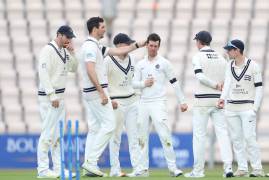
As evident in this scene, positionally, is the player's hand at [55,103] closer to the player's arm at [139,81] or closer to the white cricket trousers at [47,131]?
the white cricket trousers at [47,131]

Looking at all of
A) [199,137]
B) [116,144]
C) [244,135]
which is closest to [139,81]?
[116,144]

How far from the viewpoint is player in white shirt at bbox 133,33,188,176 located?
14484mm

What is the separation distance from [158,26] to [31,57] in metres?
3.03

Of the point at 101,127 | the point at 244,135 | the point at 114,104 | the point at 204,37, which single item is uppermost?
the point at 204,37

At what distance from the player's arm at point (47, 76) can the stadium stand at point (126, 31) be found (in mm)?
6528

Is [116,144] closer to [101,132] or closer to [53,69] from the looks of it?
[101,132]

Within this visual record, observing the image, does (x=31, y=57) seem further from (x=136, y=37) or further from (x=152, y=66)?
(x=152, y=66)

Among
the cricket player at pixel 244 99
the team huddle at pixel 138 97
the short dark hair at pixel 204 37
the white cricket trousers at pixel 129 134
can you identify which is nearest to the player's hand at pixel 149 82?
the team huddle at pixel 138 97

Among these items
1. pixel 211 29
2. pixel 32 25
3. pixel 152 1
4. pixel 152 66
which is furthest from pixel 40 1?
pixel 152 66

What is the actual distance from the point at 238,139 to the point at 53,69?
288cm

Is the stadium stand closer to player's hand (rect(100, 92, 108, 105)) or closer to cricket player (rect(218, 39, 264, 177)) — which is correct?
cricket player (rect(218, 39, 264, 177))

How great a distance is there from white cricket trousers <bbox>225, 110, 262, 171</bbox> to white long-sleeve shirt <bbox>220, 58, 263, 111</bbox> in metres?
0.12

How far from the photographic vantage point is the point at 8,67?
22.0 m

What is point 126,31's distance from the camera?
2250cm
